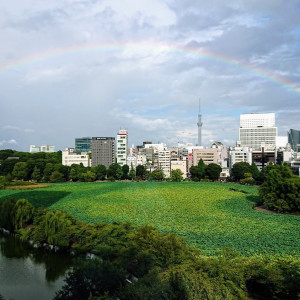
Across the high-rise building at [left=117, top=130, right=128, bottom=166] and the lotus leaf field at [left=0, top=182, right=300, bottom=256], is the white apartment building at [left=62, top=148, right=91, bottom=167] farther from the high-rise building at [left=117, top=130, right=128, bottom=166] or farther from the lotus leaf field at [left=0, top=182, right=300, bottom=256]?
the lotus leaf field at [left=0, top=182, right=300, bottom=256]

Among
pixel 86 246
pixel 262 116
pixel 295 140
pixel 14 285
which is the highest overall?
pixel 262 116

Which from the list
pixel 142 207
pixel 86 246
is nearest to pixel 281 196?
pixel 142 207

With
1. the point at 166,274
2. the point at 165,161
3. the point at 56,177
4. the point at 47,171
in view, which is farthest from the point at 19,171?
the point at 166,274

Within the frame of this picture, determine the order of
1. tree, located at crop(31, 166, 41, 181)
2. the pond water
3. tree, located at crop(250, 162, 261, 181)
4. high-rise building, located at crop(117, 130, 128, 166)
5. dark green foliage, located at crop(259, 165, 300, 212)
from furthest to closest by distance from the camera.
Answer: high-rise building, located at crop(117, 130, 128, 166), tree, located at crop(31, 166, 41, 181), tree, located at crop(250, 162, 261, 181), dark green foliage, located at crop(259, 165, 300, 212), the pond water

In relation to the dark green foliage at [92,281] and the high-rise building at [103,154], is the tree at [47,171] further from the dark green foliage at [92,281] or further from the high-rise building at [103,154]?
the dark green foliage at [92,281]

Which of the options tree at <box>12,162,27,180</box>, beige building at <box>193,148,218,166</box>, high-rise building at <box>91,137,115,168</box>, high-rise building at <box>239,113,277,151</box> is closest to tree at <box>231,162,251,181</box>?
beige building at <box>193,148,218,166</box>

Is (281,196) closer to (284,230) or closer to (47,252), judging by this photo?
(284,230)
